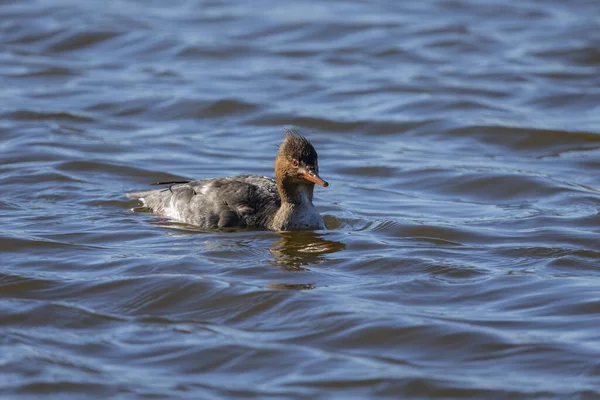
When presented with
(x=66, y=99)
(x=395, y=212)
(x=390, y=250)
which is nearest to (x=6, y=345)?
(x=390, y=250)

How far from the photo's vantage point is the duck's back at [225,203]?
1053 centimetres

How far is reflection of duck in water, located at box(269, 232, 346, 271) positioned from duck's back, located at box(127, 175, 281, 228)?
402mm

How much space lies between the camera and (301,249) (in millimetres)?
9922

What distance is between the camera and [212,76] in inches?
683

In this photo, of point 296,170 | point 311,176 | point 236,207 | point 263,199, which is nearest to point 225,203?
point 236,207

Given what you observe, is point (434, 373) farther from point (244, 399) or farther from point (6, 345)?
point (6, 345)

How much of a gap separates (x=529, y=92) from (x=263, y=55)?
4739 millimetres

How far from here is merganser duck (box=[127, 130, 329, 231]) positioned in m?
10.2

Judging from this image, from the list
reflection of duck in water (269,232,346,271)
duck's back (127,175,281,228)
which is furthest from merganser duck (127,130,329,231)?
reflection of duck in water (269,232,346,271)

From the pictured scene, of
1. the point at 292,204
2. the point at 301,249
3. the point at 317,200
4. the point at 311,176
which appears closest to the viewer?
the point at 301,249

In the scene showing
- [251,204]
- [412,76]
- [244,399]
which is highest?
[412,76]

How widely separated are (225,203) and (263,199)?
399mm

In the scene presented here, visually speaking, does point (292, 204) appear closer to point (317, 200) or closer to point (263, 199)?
point (263, 199)

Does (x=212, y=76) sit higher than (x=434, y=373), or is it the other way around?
(x=212, y=76)
